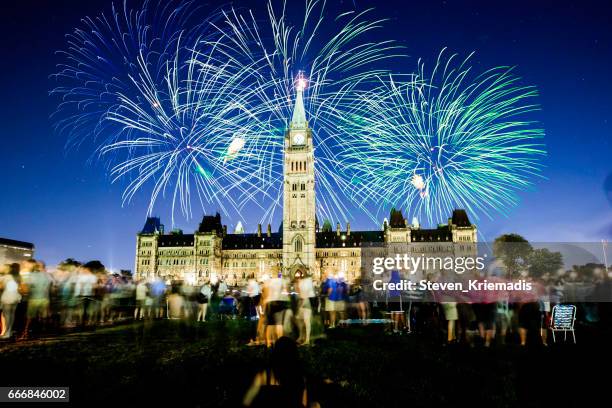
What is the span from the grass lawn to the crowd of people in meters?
0.97

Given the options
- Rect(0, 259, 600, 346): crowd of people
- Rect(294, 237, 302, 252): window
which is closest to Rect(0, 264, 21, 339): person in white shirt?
Rect(0, 259, 600, 346): crowd of people

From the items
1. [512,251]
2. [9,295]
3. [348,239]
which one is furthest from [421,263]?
[348,239]

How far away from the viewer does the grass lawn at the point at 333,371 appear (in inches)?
244

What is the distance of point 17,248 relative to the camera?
94.8 meters

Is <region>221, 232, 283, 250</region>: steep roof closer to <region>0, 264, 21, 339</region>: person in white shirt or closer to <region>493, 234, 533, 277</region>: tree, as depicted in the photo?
<region>493, 234, 533, 277</region>: tree

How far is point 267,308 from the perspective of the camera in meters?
10.8

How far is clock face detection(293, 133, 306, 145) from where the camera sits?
3519 inches

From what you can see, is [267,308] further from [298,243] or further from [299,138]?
[298,243]

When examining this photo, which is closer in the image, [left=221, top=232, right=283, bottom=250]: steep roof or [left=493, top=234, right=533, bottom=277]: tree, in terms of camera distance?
[left=493, top=234, right=533, bottom=277]: tree

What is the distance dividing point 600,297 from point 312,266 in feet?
271

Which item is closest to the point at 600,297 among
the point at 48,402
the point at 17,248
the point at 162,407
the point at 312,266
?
the point at 162,407

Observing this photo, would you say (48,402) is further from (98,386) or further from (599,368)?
(599,368)

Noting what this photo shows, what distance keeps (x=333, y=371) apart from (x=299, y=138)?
83.9m

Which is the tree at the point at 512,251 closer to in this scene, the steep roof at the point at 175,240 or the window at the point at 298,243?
the window at the point at 298,243
